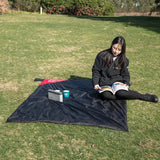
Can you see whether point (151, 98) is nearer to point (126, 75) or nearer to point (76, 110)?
point (126, 75)

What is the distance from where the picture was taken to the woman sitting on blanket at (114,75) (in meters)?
4.62

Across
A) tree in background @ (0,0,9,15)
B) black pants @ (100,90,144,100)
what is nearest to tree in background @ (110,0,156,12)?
tree in background @ (0,0,9,15)

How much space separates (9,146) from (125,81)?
9.38ft

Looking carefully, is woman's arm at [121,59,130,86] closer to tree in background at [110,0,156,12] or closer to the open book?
the open book

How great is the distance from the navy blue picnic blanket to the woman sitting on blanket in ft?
0.73

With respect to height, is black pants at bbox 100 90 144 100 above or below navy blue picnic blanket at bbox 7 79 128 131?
above

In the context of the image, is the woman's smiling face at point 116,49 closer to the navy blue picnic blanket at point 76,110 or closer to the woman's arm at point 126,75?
the woman's arm at point 126,75

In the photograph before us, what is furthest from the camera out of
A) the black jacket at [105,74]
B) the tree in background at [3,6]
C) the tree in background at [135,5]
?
the tree in background at [135,5]

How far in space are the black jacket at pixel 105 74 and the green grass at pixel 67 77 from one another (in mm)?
624

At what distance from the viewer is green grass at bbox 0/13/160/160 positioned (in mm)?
3254

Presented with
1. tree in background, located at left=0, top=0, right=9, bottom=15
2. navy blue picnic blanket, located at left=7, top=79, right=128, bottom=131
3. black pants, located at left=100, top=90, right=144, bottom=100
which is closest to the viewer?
navy blue picnic blanket, located at left=7, top=79, right=128, bottom=131

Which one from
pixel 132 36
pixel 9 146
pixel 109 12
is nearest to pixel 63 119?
pixel 9 146

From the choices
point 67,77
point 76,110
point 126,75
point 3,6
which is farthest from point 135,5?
point 76,110

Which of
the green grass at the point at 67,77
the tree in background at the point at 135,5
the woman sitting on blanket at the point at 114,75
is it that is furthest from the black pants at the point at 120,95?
the tree in background at the point at 135,5
